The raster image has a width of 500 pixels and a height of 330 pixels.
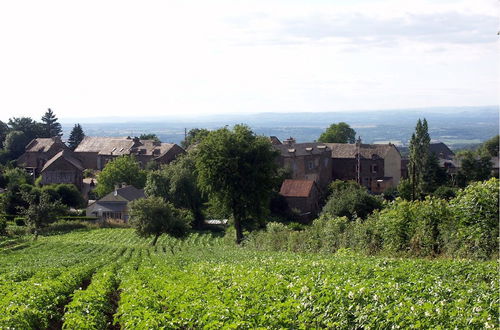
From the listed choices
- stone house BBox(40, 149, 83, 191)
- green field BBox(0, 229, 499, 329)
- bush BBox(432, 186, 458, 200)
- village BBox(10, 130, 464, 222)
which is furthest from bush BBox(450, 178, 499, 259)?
stone house BBox(40, 149, 83, 191)

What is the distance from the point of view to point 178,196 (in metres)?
74.4

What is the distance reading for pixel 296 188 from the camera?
8038 cm

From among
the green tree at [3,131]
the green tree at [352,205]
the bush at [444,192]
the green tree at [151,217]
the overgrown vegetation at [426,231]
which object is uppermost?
the green tree at [3,131]

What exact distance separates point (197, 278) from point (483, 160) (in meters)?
82.4

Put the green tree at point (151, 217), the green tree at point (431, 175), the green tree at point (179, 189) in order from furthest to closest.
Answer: the green tree at point (431, 175)
the green tree at point (179, 189)
the green tree at point (151, 217)

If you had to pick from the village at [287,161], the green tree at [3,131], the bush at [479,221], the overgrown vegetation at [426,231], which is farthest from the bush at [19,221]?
the green tree at [3,131]

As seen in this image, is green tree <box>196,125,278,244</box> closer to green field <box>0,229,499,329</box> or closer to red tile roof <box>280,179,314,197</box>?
red tile roof <box>280,179,314,197</box>

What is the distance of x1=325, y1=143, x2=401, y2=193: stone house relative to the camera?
347ft

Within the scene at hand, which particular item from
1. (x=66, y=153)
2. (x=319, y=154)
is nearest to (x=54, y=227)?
(x=66, y=153)

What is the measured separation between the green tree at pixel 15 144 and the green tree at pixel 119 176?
37.9m

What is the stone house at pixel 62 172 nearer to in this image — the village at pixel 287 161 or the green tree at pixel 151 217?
the village at pixel 287 161

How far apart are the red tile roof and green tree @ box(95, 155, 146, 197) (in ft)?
75.8

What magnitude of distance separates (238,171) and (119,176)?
40586 millimetres

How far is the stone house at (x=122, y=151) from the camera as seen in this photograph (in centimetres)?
10800
